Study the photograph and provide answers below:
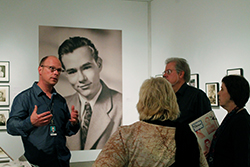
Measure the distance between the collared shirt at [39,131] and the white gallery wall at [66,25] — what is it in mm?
2137

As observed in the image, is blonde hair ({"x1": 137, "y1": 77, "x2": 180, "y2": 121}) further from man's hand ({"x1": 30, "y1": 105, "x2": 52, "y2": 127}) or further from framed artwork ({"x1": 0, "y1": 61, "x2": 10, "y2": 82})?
framed artwork ({"x1": 0, "y1": 61, "x2": 10, "y2": 82})

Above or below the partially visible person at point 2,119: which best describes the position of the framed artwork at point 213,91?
above

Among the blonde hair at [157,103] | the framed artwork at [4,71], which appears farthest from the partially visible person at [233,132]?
the framed artwork at [4,71]

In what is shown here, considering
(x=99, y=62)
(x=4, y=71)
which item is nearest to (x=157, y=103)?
(x=99, y=62)

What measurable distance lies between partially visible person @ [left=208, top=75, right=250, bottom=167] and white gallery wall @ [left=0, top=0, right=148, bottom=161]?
3.21m

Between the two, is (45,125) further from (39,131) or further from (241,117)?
(241,117)

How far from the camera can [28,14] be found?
506 centimetres

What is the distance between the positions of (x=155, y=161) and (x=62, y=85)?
3.65m

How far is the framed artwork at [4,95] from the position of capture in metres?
4.80

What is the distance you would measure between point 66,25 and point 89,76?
106cm

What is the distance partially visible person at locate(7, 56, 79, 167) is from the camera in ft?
9.29

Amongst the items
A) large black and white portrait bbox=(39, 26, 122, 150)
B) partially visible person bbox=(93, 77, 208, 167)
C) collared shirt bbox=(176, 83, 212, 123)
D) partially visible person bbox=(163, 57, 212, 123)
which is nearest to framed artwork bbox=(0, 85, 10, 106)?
large black and white portrait bbox=(39, 26, 122, 150)

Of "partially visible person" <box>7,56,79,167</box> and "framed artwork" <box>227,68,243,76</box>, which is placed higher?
"framed artwork" <box>227,68,243,76</box>

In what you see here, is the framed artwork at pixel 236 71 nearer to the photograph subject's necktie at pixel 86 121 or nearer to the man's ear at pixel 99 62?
the man's ear at pixel 99 62
